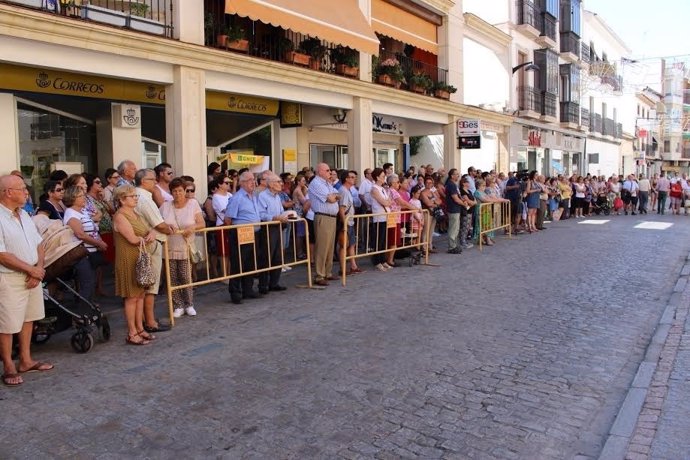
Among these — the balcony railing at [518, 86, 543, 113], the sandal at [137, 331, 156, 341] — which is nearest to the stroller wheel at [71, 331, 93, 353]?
the sandal at [137, 331, 156, 341]

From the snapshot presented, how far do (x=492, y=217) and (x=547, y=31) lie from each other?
1903cm

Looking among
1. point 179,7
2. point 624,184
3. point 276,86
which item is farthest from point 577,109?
point 179,7

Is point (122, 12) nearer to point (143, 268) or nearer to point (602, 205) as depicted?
point (143, 268)

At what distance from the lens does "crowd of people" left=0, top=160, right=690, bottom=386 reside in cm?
537

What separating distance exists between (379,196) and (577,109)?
2676 centimetres

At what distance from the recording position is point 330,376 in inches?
208

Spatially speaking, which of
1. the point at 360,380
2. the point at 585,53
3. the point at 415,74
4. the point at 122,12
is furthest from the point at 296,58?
the point at 585,53

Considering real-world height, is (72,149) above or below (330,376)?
above

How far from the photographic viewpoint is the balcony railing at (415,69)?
17.5 m

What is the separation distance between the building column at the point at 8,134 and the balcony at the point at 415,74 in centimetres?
856

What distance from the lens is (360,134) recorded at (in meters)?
14.9

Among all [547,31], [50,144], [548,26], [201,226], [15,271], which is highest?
[548,26]

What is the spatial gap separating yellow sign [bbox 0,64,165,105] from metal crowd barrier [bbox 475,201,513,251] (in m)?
7.31

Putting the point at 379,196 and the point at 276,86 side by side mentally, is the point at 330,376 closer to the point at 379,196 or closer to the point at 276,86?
the point at 379,196
